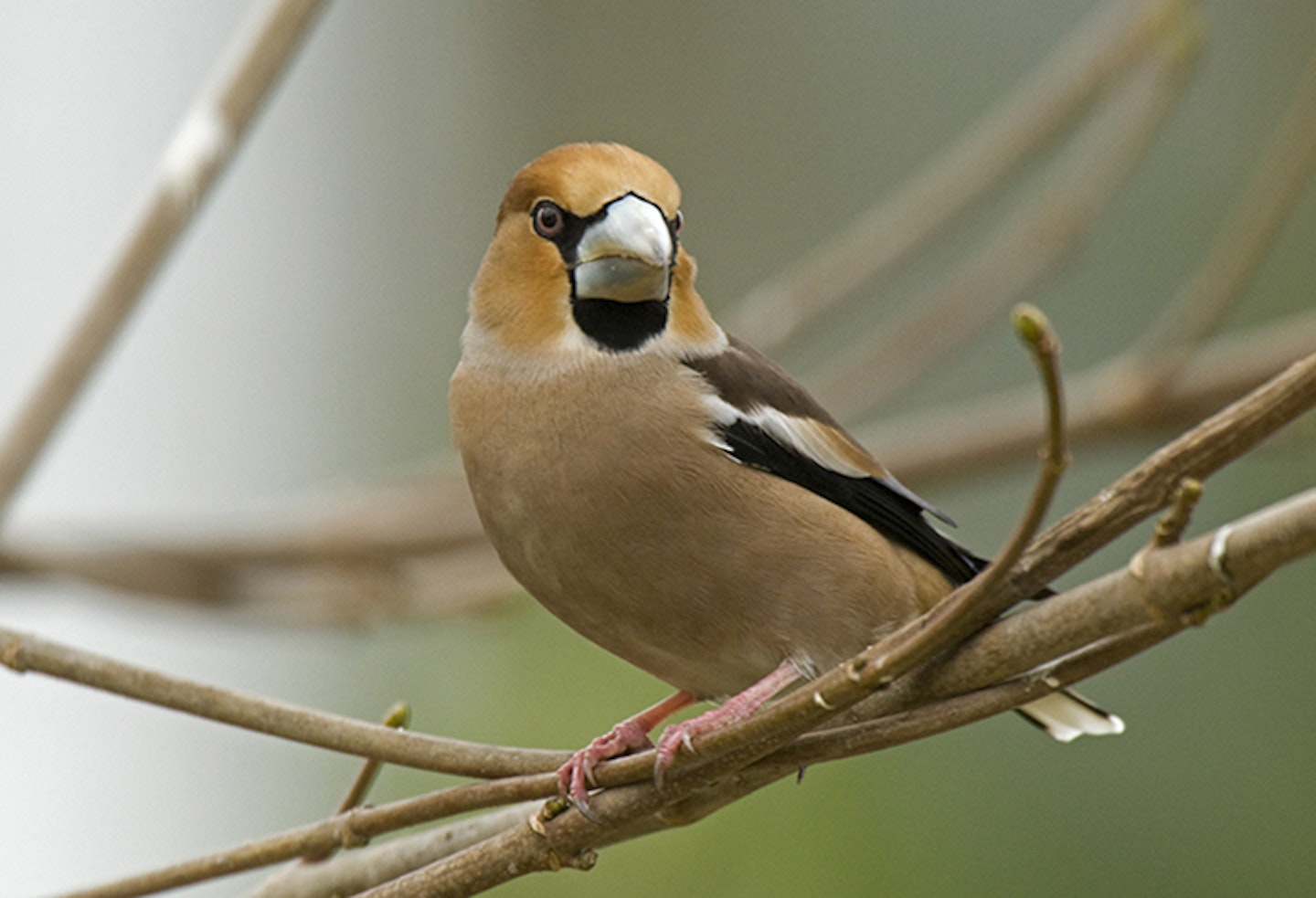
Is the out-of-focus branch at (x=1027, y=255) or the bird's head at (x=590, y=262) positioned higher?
the out-of-focus branch at (x=1027, y=255)

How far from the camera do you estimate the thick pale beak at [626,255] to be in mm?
2119

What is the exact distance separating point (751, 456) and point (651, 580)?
0.27 metres

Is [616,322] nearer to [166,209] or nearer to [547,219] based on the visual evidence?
[547,219]

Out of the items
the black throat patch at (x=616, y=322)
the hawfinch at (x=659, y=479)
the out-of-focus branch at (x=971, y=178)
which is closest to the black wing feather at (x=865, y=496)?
the hawfinch at (x=659, y=479)

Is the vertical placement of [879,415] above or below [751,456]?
above

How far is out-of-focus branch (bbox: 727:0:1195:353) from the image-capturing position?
363cm

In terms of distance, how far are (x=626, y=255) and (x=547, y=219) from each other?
0.71 ft

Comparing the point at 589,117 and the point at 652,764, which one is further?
the point at 589,117

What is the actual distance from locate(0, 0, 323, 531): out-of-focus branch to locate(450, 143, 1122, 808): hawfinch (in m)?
0.53

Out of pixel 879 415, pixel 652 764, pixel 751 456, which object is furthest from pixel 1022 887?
pixel 652 764

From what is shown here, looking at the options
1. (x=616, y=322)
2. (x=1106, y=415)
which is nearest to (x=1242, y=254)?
(x=1106, y=415)

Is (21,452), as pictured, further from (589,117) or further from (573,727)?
(589,117)

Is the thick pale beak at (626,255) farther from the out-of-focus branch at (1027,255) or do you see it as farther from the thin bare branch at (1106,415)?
the out-of-focus branch at (1027,255)

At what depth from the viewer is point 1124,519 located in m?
1.41
